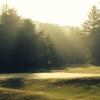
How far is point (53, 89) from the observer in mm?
33281

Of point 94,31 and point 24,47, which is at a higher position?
point 94,31

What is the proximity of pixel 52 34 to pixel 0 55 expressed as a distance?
→ 134 feet

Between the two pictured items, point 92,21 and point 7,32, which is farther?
point 92,21

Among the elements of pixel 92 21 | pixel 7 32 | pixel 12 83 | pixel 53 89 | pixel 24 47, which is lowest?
pixel 53 89

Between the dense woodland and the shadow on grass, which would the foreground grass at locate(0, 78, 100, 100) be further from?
the dense woodland

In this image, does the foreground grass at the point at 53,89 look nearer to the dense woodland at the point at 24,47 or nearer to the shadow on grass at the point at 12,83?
the shadow on grass at the point at 12,83

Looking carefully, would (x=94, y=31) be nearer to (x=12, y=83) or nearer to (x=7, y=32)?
(x=7, y=32)

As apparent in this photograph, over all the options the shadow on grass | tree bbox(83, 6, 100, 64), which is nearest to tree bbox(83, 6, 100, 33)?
tree bbox(83, 6, 100, 64)

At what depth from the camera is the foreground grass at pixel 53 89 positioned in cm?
2678

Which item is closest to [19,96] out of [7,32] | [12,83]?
[12,83]

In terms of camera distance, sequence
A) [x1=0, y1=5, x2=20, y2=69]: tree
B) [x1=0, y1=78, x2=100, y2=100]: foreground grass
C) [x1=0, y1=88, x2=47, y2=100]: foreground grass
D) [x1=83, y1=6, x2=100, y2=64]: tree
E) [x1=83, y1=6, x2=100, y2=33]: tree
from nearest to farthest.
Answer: [x1=0, y1=88, x2=47, y2=100]: foreground grass, [x1=0, y1=78, x2=100, y2=100]: foreground grass, [x1=0, y1=5, x2=20, y2=69]: tree, [x1=83, y1=6, x2=100, y2=64]: tree, [x1=83, y1=6, x2=100, y2=33]: tree

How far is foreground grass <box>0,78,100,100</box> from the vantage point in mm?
26777

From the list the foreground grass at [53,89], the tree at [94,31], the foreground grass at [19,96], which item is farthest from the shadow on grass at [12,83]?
the tree at [94,31]

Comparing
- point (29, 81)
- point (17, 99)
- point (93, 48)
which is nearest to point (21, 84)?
point (29, 81)
